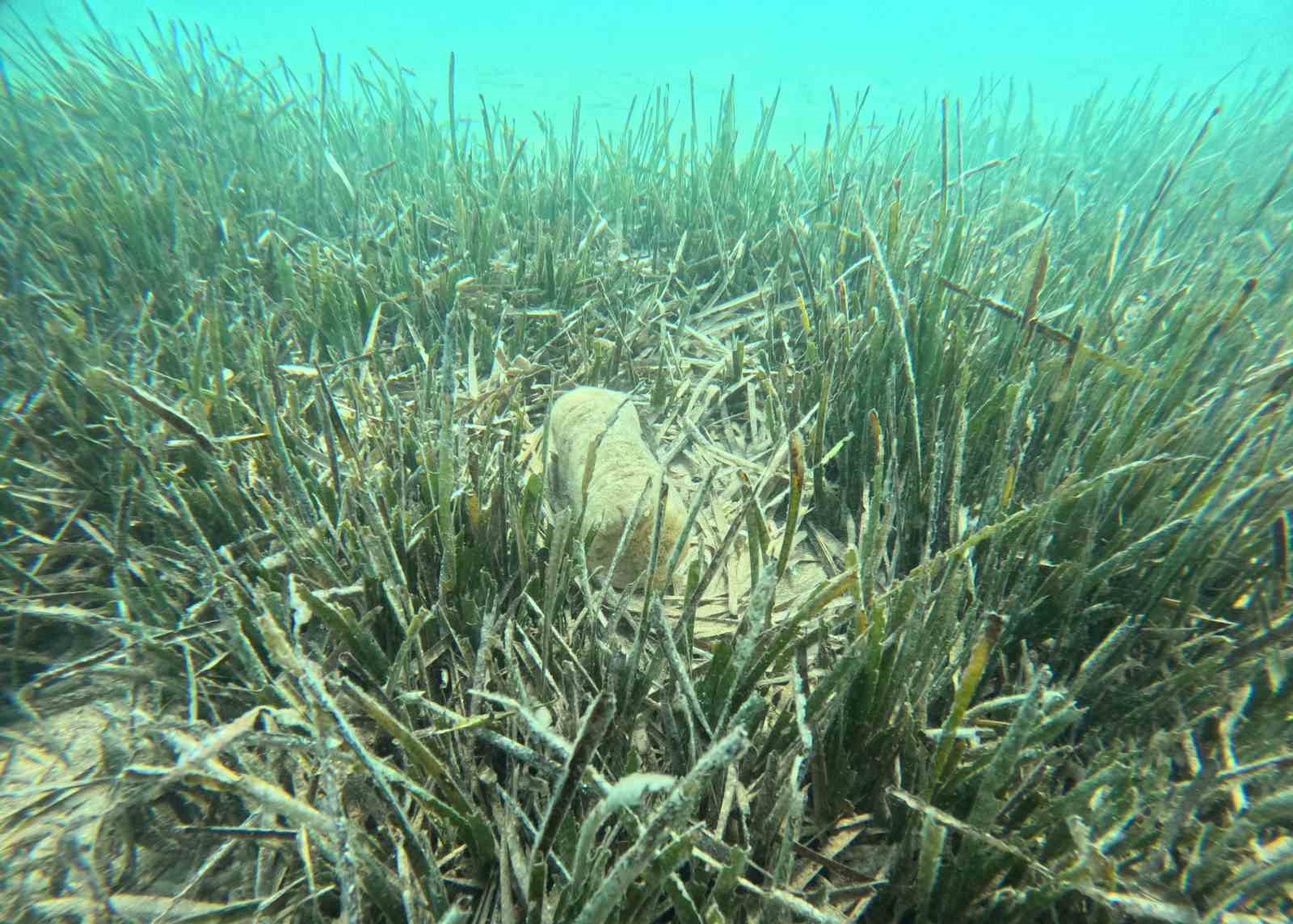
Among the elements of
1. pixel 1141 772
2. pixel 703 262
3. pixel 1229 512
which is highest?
pixel 703 262

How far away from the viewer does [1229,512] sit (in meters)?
1.27

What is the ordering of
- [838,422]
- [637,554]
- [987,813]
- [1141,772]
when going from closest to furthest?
[987,813] < [1141,772] < [637,554] < [838,422]

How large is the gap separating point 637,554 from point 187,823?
113 cm

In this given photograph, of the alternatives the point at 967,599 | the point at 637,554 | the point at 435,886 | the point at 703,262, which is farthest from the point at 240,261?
the point at 967,599

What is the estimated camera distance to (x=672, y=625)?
58.3 inches

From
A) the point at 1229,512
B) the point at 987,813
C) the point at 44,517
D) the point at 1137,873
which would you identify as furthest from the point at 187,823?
the point at 1229,512

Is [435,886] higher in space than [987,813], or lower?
lower

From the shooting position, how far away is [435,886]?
906 mm

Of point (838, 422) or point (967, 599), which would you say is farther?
point (838, 422)

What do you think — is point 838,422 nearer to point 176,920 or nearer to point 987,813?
point 987,813

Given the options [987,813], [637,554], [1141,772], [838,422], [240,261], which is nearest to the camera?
[987,813]

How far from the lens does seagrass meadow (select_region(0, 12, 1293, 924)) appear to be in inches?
36.5

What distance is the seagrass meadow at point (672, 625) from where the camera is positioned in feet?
3.04

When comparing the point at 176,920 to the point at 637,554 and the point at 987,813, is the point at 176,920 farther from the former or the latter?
the point at 987,813
